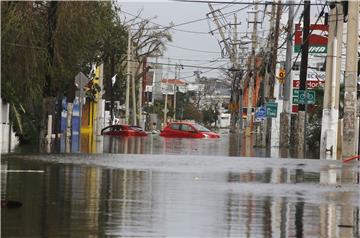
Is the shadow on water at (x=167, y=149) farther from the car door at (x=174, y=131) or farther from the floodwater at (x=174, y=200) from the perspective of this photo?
the car door at (x=174, y=131)

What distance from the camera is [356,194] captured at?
597 inches

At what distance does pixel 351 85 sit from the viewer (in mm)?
28547

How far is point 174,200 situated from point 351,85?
54.7 feet

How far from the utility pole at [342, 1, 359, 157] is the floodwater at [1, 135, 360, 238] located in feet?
23.1


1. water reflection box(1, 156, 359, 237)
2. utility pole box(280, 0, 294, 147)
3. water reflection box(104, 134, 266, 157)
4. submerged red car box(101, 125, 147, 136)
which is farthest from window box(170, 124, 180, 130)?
water reflection box(1, 156, 359, 237)

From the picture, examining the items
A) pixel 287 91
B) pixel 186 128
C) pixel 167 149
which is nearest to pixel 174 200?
pixel 167 149

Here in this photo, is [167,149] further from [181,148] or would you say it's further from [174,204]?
[174,204]

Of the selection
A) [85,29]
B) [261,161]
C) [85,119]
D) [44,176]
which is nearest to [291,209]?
[44,176]

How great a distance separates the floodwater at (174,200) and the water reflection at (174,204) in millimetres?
14

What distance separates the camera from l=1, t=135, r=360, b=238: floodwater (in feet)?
33.9

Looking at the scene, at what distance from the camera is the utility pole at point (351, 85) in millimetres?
28469

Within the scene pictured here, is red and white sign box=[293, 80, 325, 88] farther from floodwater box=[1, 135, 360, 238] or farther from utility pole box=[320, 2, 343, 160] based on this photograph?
floodwater box=[1, 135, 360, 238]

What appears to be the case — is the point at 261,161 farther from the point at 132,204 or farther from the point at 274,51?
the point at 274,51

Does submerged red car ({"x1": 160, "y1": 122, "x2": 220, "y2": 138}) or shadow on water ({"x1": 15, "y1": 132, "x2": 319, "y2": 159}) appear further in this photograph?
submerged red car ({"x1": 160, "y1": 122, "x2": 220, "y2": 138})
